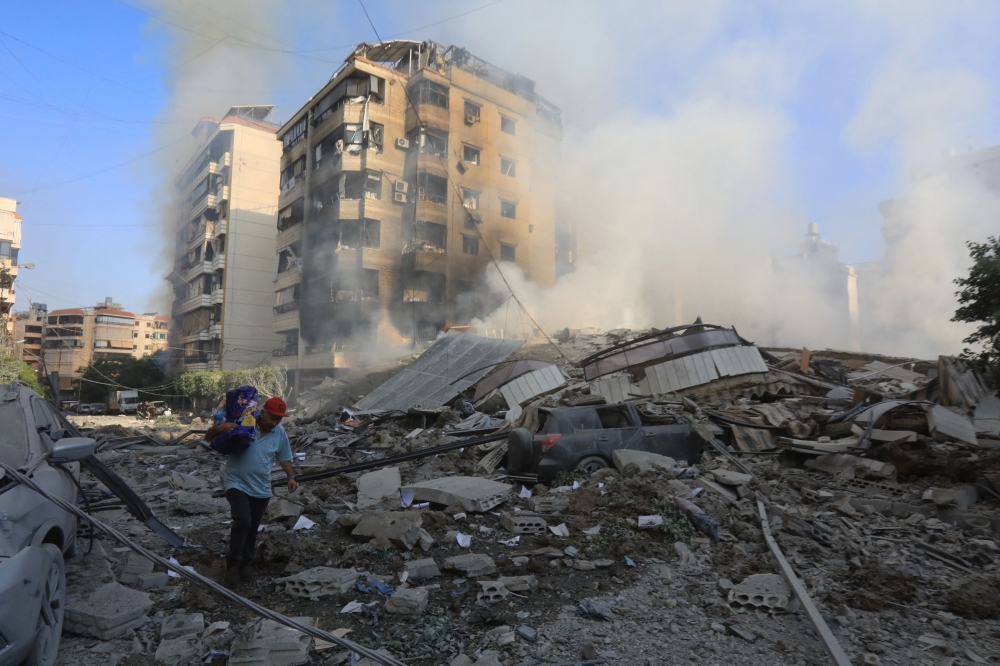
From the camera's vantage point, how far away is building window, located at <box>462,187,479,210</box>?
33969mm

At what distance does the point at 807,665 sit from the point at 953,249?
136 ft

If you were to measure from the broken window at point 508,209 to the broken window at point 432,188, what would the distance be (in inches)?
164

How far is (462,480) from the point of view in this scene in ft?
22.0

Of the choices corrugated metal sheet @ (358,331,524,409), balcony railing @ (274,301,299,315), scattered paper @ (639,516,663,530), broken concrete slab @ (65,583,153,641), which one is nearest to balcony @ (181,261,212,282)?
balcony railing @ (274,301,299,315)

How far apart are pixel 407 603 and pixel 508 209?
34.3m

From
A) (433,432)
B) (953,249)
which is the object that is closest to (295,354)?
(433,432)

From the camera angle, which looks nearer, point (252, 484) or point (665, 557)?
point (252, 484)

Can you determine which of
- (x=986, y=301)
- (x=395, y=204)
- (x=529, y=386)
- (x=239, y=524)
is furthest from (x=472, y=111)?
(x=239, y=524)

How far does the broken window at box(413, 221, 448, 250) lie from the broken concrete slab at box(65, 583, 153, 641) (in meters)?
29.2

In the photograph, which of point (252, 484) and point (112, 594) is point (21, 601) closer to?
point (112, 594)

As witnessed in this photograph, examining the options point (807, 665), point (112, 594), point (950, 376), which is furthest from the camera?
point (950, 376)

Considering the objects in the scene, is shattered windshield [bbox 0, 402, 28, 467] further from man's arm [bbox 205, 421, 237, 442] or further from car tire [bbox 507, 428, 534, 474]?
car tire [bbox 507, 428, 534, 474]

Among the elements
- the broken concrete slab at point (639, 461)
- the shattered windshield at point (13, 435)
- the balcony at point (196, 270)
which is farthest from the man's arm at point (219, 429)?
the balcony at point (196, 270)

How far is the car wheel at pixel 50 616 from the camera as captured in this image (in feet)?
8.21
